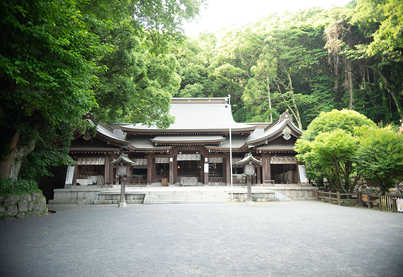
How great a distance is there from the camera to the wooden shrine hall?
1627 cm

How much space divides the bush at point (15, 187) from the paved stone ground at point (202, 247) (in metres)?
1.52

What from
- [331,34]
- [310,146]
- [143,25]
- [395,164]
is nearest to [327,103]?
[331,34]

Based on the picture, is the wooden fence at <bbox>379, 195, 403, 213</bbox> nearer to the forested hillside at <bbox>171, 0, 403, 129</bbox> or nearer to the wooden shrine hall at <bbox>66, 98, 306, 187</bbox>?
the wooden shrine hall at <bbox>66, 98, 306, 187</bbox>

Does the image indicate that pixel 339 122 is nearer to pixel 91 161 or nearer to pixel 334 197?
pixel 334 197

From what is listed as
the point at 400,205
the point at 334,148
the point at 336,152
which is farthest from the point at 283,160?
the point at 400,205

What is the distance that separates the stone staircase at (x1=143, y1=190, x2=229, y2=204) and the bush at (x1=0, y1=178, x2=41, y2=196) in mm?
5352

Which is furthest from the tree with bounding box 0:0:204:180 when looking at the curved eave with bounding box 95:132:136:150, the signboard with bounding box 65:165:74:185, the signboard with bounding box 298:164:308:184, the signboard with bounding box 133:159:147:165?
the signboard with bounding box 298:164:308:184

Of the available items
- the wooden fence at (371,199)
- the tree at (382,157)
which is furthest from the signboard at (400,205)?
the tree at (382,157)

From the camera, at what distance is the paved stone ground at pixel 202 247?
3.69 meters

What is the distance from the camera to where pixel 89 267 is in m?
3.79

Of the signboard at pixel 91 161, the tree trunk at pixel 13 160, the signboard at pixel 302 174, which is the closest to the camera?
the tree trunk at pixel 13 160

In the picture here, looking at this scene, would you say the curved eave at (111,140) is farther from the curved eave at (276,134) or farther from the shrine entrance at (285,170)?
the shrine entrance at (285,170)

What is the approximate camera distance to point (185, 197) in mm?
13195

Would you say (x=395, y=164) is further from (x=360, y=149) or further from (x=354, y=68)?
(x=354, y=68)
